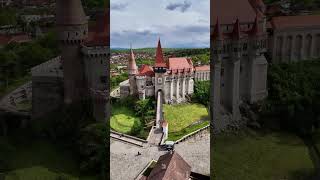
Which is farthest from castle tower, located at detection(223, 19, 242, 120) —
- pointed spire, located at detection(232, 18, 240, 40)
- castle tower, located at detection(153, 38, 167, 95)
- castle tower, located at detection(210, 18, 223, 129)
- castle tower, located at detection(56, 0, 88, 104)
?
castle tower, located at detection(56, 0, 88, 104)

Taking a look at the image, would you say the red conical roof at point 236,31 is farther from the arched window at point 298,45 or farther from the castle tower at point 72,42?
the castle tower at point 72,42

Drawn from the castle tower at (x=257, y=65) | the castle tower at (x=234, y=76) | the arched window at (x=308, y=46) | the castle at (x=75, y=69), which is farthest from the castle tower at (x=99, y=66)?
the arched window at (x=308, y=46)

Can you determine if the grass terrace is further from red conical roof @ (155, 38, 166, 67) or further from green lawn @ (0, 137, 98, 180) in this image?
green lawn @ (0, 137, 98, 180)

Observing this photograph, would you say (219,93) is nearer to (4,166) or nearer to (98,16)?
(98,16)

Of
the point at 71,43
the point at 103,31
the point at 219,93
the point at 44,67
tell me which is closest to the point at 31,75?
the point at 44,67

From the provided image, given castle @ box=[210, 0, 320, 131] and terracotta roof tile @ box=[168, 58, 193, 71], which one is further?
castle @ box=[210, 0, 320, 131]

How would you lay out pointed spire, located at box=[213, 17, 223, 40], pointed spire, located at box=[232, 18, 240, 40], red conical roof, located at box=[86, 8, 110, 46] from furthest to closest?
pointed spire, located at box=[232, 18, 240, 40] → pointed spire, located at box=[213, 17, 223, 40] → red conical roof, located at box=[86, 8, 110, 46]
